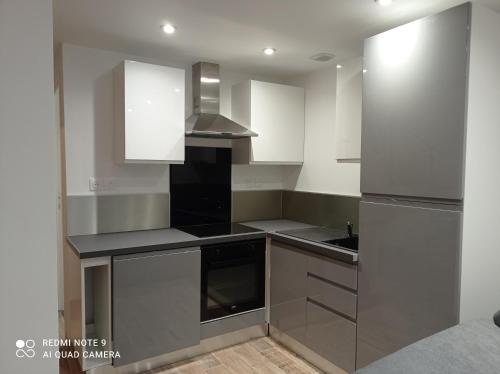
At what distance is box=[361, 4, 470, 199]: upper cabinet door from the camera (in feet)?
5.65

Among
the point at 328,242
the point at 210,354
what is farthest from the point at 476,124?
the point at 210,354

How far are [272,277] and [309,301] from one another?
0.45m

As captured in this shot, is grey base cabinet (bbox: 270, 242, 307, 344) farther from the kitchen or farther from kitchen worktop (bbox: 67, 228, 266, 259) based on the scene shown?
kitchen worktop (bbox: 67, 228, 266, 259)

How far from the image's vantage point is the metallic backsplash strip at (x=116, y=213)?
2.75 metres

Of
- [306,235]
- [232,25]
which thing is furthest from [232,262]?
[232,25]

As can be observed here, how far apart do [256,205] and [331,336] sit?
152cm

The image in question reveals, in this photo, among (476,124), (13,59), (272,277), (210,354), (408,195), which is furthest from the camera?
(272,277)

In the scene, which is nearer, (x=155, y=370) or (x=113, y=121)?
(x=155, y=370)

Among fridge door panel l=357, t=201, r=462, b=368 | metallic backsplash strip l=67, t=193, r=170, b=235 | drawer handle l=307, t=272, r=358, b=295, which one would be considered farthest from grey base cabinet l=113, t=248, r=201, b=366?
fridge door panel l=357, t=201, r=462, b=368

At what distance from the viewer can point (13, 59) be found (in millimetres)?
1224

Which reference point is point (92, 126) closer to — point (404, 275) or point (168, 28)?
point (168, 28)

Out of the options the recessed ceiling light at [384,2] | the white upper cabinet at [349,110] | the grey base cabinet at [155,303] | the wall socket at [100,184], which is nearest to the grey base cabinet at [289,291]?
the grey base cabinet at [155,303]

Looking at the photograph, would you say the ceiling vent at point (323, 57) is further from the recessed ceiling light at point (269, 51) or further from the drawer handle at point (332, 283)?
the drawer handle at point (332, 283)

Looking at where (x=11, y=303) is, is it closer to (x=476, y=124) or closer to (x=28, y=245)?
(x=28, y=245)
